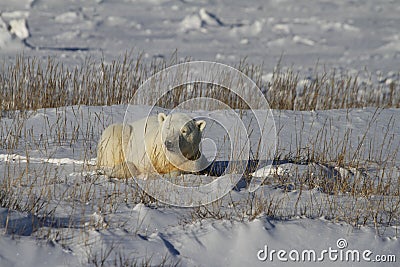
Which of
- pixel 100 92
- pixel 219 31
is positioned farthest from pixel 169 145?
pixel 219 31

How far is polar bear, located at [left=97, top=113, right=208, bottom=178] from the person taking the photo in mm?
5117

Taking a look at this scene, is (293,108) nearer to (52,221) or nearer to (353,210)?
(353,210)

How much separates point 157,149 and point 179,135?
0.80 ft

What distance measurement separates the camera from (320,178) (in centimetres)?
542

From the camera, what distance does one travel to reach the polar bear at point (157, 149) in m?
5.12

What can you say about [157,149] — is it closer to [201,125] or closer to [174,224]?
[201,125]

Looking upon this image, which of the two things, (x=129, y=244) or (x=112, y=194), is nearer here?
(x=129, y=244)

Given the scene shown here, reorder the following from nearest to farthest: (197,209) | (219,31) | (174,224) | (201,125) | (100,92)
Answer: (174,224)
(197,209)
(201,125)
(100,92)
(219,31)

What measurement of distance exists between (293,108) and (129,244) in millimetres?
6191

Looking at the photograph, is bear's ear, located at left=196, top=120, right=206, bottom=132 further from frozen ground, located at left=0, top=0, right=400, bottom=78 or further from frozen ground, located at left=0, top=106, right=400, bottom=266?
frozen ground, located at left=0, top=0, right=400, bottom=78

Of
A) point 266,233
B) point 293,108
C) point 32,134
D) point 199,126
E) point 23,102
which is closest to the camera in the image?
point 266,233

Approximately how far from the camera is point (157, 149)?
17.1ft

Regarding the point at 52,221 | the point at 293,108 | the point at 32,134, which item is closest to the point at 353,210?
the point at 52,221

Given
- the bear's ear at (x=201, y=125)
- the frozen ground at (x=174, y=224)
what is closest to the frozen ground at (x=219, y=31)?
the bear's ear at (x=201, y=125)
